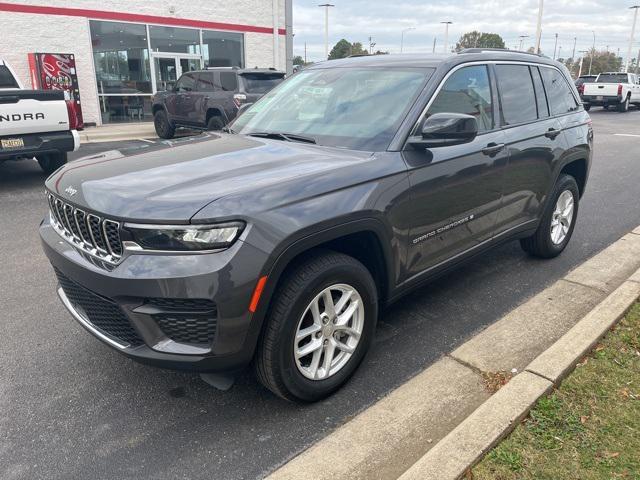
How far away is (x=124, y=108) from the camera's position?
1717 cm

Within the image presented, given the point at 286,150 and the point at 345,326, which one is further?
the point at 286,150

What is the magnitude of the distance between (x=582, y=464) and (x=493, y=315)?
5.44 feet

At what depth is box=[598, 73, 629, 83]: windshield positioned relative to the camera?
26.1 metres

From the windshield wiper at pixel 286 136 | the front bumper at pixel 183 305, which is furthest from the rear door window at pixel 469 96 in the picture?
the front bumper at pixel 183 305

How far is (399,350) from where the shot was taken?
3473mm

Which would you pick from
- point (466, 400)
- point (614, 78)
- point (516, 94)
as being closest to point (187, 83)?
point (516, 94)

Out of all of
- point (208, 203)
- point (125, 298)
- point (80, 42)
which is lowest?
point (125, 298)

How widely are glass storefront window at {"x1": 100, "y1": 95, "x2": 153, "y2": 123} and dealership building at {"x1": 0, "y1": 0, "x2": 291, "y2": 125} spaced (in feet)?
0.10

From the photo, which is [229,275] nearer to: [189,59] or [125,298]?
[125,298]

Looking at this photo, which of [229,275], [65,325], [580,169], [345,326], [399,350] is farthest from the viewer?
[580,169]

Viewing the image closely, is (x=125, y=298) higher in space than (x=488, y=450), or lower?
higher

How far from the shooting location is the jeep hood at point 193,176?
2449mm

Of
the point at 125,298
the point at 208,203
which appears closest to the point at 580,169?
the point at 208,203

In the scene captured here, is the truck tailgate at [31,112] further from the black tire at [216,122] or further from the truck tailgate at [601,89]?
the truck tailgate at [601,89]
